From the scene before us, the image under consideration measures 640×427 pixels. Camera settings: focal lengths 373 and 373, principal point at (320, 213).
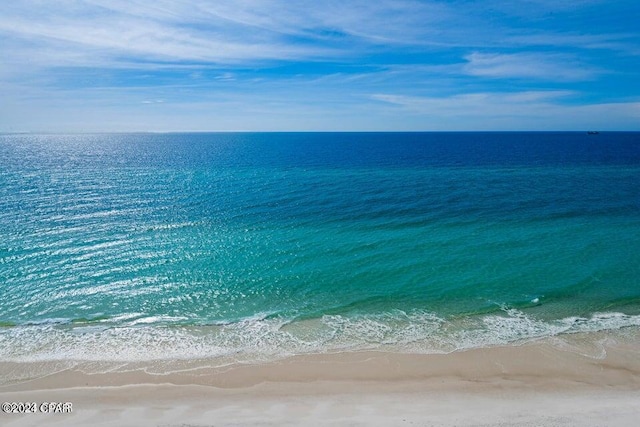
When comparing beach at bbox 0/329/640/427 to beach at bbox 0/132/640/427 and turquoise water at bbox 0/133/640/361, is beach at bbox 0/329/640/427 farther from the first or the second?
turquoise water at bbox 0/133/640/361

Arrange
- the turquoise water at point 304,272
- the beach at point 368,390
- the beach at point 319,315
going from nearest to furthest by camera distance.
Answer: the beach at point 368,390, the beach at point 319,315, the turquoise water at point 304,272

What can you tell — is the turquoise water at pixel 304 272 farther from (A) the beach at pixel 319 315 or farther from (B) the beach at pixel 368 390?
(B) the beach at pixel 368 390

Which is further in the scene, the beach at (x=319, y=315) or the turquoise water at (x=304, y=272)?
the turquoise water at (x=304, y=272)

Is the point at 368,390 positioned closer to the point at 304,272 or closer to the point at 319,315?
the point at 319,315

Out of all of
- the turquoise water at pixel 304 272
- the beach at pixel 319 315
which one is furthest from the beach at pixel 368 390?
the turquoise water at pixel 304 272

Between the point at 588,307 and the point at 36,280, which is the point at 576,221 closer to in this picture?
the point at 588,307

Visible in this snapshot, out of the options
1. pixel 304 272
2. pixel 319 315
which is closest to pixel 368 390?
pixel 319 315
